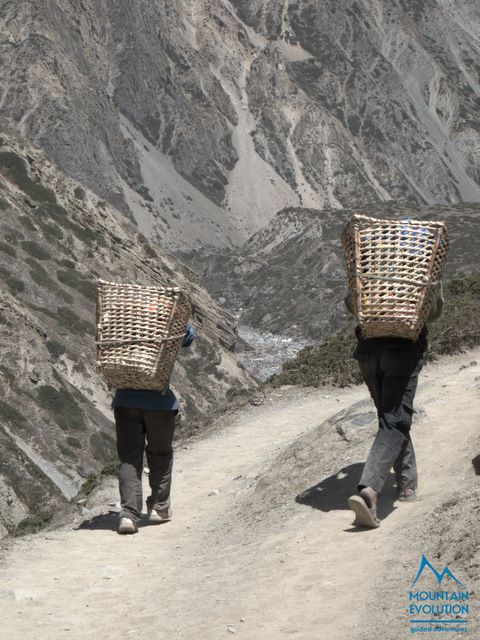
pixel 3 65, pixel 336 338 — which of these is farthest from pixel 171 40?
pixel 336 338

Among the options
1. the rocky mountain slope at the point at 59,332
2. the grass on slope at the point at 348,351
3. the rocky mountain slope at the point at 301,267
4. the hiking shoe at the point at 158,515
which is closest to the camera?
the hiking shoe at the point at 158,515

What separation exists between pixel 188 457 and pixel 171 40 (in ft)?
487

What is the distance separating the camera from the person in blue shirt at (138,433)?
9.35m

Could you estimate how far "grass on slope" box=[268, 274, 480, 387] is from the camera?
16484 millimetres

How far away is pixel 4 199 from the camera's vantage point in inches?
2032

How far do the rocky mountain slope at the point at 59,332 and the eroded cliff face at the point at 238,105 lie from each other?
62344 millimetres

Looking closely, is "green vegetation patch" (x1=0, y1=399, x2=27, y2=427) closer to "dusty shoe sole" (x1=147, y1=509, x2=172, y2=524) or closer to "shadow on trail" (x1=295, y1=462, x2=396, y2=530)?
"dusty shoe sole" (x1=147, y1=509, x2=172, y2=524)

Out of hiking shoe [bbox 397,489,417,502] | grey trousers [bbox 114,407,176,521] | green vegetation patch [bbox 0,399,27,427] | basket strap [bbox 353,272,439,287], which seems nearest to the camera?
basket strap [bbox 353,272,439,287]

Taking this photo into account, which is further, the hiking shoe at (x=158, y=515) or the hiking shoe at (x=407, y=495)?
the hiking shoe at (x=158, y=515)

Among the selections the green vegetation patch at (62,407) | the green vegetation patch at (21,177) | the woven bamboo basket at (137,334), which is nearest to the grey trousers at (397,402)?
the woven bamboo basket at (137,334)

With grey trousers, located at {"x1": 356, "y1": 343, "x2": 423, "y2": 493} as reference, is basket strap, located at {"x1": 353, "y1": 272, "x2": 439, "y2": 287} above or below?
above

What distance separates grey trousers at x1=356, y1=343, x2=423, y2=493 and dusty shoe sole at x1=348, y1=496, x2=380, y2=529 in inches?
21.2

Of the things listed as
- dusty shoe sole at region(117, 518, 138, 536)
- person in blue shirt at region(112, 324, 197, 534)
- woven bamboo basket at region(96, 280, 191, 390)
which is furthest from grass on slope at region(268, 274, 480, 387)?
dusty shoe sole at region(117, 518, 138, 536)

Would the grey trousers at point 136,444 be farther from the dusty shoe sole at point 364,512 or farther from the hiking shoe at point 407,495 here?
the dusty shoe sole at point 364,512
